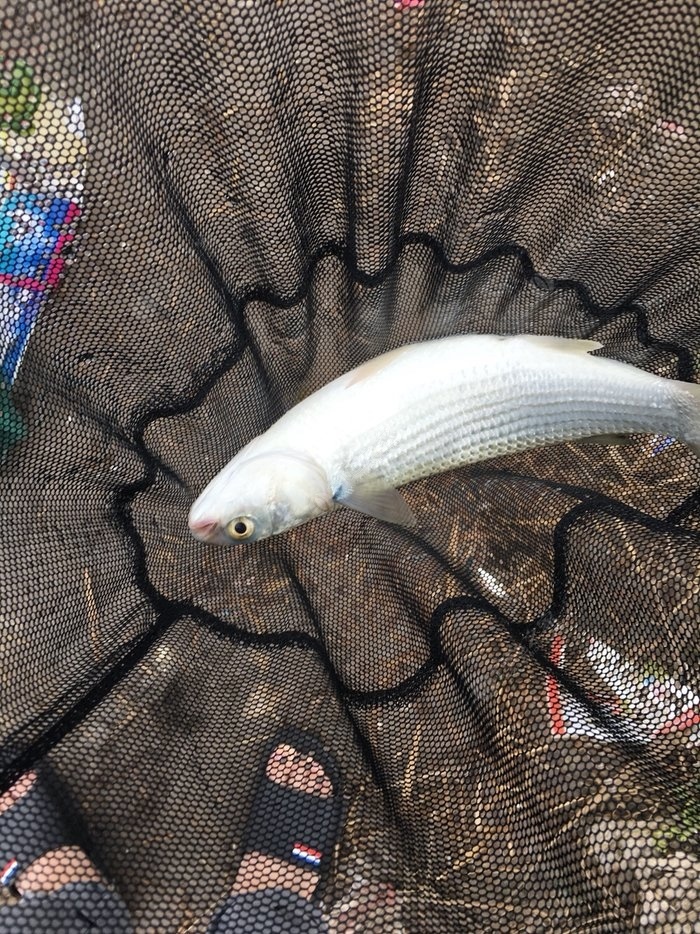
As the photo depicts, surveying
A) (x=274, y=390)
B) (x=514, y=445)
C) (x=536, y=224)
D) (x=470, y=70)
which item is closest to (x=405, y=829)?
(x=514, y=445)

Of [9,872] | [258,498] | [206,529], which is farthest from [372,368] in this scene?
[9,872]

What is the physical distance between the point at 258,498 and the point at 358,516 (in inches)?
27.4

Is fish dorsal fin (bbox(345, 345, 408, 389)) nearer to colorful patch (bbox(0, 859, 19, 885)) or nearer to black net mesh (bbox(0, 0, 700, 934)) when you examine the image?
black net mesh (bbox(0, 0, 700, 934))

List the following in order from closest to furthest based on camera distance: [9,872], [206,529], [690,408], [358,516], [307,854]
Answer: [9,872], [307,854], [206,529], [690,408], [358,516]

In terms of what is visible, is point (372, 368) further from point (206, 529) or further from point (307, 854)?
point (307, 854)

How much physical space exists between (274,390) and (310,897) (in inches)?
60.0

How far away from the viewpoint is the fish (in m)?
1.65

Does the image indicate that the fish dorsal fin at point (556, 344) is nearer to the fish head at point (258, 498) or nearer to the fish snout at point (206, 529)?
the fish head at point (258, 498)

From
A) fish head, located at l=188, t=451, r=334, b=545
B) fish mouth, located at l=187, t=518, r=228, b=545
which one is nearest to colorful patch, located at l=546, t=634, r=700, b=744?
fish head, located at l=188, t=451, r=334, b=545

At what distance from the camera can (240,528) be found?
1.57 metres

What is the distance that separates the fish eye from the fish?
0.13ft

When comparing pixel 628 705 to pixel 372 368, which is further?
pixel 372 368

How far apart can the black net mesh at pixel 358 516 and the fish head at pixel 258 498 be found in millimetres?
442

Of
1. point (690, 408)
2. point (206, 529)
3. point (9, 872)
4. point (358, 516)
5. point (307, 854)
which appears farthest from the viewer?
point (358, 516)
